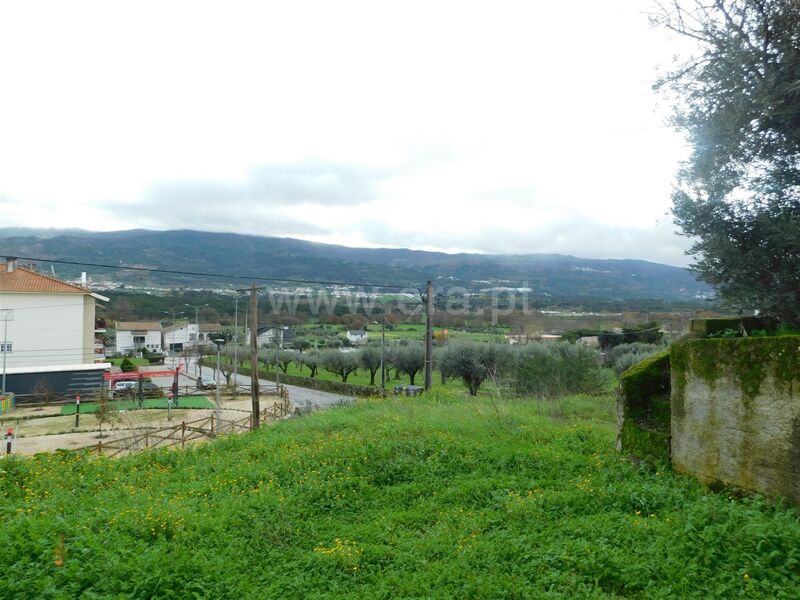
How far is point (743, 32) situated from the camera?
21.0ft

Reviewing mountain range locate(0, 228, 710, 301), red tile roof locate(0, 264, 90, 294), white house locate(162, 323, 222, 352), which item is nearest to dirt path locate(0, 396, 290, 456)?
mountain range locate(0, 228, 710, 301)

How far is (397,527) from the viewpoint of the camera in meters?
5.59

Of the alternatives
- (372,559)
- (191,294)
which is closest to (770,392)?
(372,559)

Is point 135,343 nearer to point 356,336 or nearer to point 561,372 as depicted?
point 356,336

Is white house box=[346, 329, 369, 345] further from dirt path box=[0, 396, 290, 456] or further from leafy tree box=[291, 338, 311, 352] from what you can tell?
dirt path box=[0, 396, 290, 456]

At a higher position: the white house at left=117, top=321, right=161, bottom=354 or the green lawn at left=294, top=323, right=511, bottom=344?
the green lawn at left=294, top=323, right=511, bottom=344

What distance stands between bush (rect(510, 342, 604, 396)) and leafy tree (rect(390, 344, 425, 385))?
617 inches

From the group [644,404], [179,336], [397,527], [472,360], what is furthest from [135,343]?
[644,404]

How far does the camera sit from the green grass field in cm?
406

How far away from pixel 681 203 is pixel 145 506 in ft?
26.3

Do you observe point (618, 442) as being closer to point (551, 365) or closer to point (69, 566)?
point (69, 566)

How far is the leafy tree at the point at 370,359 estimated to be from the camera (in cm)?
4322

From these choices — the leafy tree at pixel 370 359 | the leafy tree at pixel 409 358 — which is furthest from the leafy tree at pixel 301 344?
the leafy tree at pixel 409 358

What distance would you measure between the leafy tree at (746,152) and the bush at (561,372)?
42.0 feet
